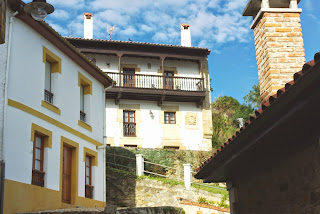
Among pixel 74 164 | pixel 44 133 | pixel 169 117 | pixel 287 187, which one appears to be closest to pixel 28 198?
pixel 44 133

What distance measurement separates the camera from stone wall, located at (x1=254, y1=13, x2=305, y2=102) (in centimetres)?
738

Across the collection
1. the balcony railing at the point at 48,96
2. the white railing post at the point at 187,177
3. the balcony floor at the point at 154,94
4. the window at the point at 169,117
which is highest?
the balcony floor at the point at 154,94

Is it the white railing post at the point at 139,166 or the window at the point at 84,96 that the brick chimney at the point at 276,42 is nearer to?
the window at the point at 84,96

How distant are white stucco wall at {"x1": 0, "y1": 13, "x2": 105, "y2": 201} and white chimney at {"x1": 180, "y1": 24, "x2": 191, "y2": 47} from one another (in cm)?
1305

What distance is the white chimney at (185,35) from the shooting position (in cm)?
2871

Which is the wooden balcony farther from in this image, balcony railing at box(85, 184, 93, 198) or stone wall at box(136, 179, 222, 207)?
balcony railing at box(85, 184, 93, 198)

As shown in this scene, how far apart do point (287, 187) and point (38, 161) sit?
8937 mm

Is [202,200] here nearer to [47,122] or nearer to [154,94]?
[47,122]

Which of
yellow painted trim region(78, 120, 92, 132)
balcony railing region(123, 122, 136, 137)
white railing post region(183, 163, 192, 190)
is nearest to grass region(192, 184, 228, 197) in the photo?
white railing post region(183, 163, 192, 190)

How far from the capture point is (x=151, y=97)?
26219 mm

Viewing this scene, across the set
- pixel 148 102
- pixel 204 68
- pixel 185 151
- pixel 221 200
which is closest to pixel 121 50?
pixel 148 102

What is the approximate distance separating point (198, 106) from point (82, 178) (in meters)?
13.1

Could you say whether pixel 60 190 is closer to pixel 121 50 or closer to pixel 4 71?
pixel 4 71

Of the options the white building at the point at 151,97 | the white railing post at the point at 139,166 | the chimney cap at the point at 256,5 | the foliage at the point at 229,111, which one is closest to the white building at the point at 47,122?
the white railing post at the point at 139,166
